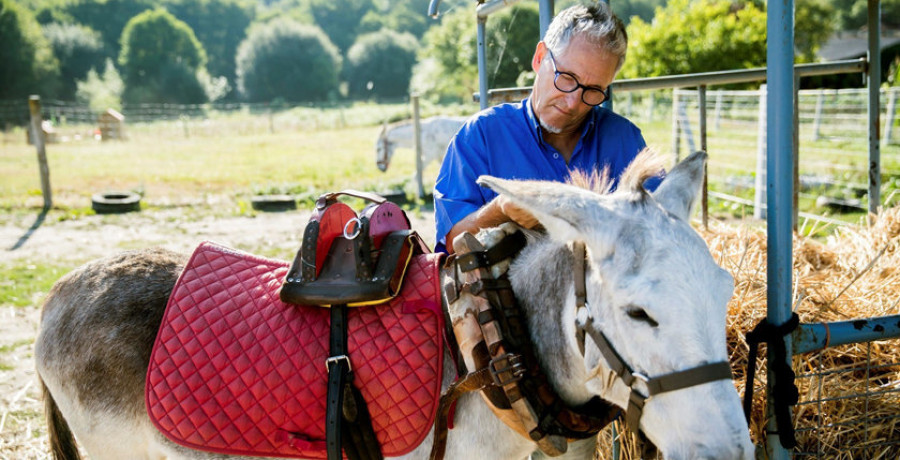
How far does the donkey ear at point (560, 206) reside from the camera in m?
1.39

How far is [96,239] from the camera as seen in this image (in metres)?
8.83

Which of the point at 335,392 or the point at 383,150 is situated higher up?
the point at 383,150

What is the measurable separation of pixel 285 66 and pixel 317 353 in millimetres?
85646

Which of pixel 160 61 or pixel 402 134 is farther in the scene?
pixel 160 61

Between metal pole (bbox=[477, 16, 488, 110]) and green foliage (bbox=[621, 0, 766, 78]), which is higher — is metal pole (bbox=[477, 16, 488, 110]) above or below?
below

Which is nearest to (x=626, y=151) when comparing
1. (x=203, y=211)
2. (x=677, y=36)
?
(x=203, y=211)

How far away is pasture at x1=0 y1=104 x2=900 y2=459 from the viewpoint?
95.5 inches

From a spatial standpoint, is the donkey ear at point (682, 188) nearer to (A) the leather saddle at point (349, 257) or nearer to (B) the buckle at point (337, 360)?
(A) the leather saddle at point (349, 257)

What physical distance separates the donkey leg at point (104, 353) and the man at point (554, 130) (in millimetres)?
1067

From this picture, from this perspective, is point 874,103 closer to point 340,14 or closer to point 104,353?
point 104,353

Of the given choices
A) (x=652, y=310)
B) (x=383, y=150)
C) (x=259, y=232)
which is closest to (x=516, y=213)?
(x=652, y=310)

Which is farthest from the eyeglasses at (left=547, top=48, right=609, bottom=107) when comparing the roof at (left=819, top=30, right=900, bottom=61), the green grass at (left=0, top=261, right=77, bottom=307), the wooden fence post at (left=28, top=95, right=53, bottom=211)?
the roof at (left=819, top=30, right=900, bottom=61)

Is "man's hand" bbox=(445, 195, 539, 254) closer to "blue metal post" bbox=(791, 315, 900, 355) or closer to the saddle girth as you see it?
the saddle girth

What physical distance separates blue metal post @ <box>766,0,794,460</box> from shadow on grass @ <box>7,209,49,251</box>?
9.51 m
